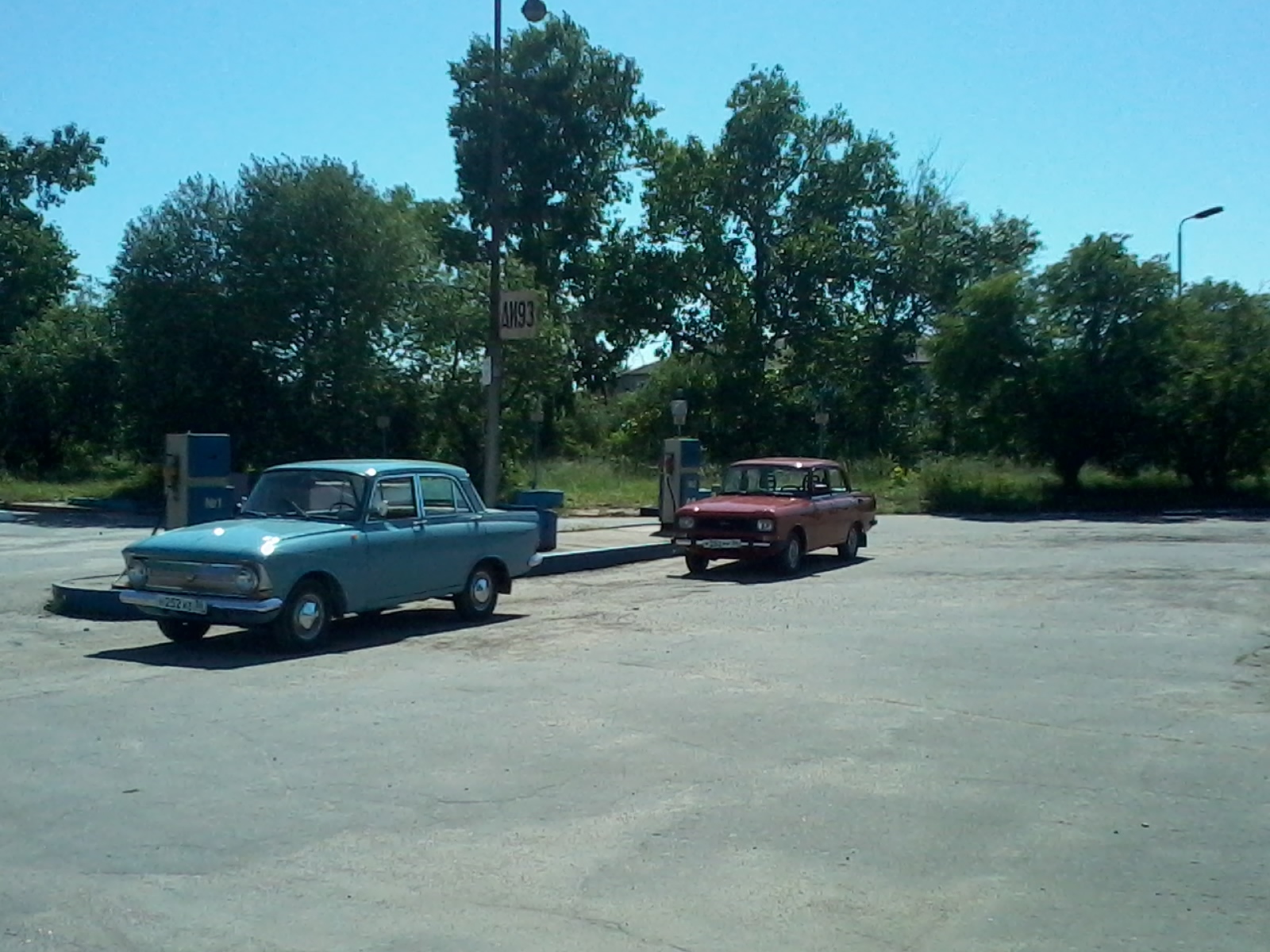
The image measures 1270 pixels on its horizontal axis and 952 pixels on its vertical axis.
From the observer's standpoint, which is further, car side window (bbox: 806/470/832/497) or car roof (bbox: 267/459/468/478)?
car side window (bbox: 806/470/832/497)

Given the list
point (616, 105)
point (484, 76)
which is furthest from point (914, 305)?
point (484, 76)

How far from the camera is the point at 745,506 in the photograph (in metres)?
19.2

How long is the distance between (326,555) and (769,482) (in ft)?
30.5

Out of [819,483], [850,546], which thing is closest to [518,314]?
[819,483]

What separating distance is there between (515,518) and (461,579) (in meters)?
1.21

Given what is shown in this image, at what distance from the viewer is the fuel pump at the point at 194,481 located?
16359 millimetres

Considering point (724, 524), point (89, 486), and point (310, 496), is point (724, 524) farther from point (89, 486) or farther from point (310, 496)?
point (89, 486)

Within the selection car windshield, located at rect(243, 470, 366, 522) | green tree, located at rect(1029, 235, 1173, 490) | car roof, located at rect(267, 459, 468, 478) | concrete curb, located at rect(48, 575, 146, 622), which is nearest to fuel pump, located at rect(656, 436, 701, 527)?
car roof, located at rect(267, 459, 468, 478)

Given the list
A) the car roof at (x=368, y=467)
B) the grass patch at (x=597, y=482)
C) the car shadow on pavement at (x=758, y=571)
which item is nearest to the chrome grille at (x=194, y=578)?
the car roof at (x=368, y=467)

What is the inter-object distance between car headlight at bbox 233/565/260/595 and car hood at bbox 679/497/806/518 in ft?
28.2

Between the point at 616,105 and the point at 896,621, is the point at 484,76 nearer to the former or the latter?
the point at 616,105

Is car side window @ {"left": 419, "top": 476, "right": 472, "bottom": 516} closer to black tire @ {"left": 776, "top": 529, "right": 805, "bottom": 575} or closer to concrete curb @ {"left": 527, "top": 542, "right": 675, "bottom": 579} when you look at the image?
concrete curb @ {"left": 527, "top": 542, "right": 675, "bottom": 579}

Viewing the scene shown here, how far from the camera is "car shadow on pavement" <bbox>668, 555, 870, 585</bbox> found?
18844mm

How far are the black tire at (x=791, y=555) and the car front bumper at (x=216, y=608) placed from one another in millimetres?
8837
